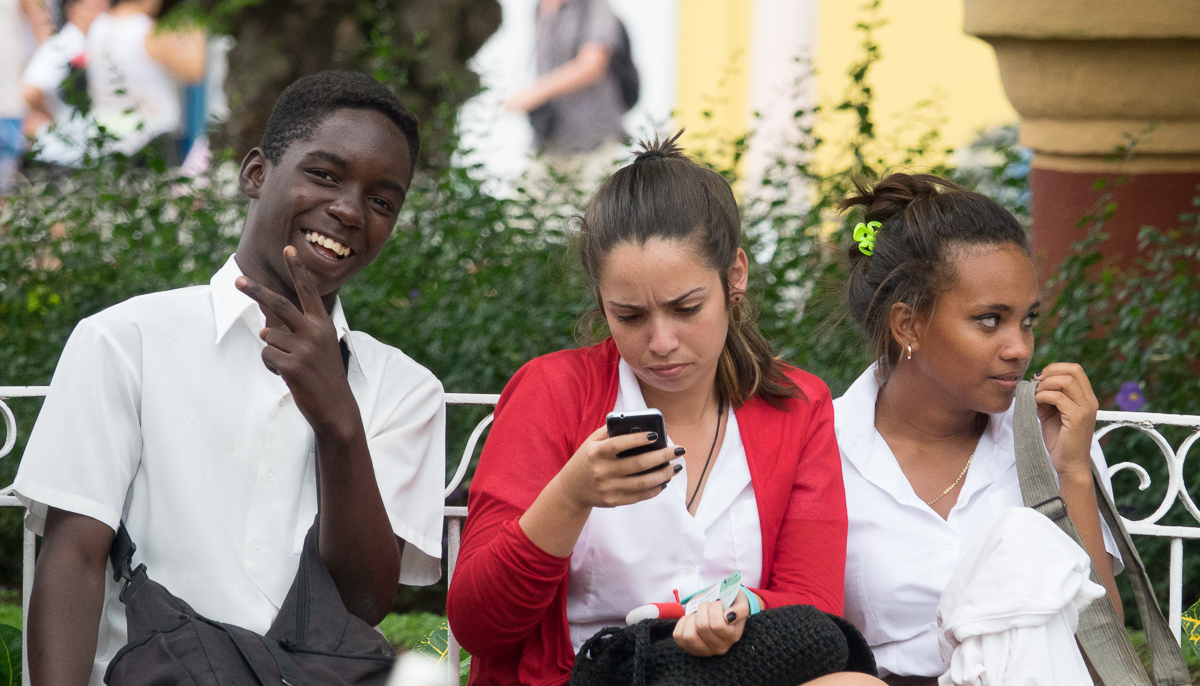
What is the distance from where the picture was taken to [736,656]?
2.23m

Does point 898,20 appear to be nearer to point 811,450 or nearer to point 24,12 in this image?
point 24,12

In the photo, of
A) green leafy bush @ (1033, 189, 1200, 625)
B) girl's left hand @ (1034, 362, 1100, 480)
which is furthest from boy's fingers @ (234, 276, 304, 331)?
green leafy bush @ (1033, 189, 1200, 625)

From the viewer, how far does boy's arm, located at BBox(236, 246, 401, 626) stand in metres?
2.22

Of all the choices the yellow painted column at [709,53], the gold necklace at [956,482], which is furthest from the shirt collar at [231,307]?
the yellow painted column at [709,53]

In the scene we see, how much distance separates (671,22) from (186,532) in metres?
8.44

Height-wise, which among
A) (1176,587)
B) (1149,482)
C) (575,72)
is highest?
(575,72)

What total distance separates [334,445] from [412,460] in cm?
29

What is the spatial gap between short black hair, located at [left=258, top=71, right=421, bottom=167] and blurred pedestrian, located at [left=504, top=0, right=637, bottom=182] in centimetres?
678

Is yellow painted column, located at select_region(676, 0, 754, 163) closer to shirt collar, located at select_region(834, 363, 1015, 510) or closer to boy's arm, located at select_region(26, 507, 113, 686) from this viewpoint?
shirt collar, located at select_region(834, 363, 1015, 510)

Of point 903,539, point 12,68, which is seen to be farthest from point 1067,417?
point 12,68

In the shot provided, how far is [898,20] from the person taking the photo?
916 centimetres

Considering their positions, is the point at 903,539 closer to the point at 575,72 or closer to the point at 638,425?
the point at 638,425

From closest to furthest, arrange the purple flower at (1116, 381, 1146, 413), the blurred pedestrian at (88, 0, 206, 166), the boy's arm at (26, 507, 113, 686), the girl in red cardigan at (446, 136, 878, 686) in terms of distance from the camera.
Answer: the boy's arm at (26, 507, 113, 686), the girl in red cardigan at (446, 136, 878, 686), the purple flower at (1116, 381, 1146, 413), the blurred pedestrian at (88, 0, 206, 166)

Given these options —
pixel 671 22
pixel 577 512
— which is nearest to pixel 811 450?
pixel 577 512
